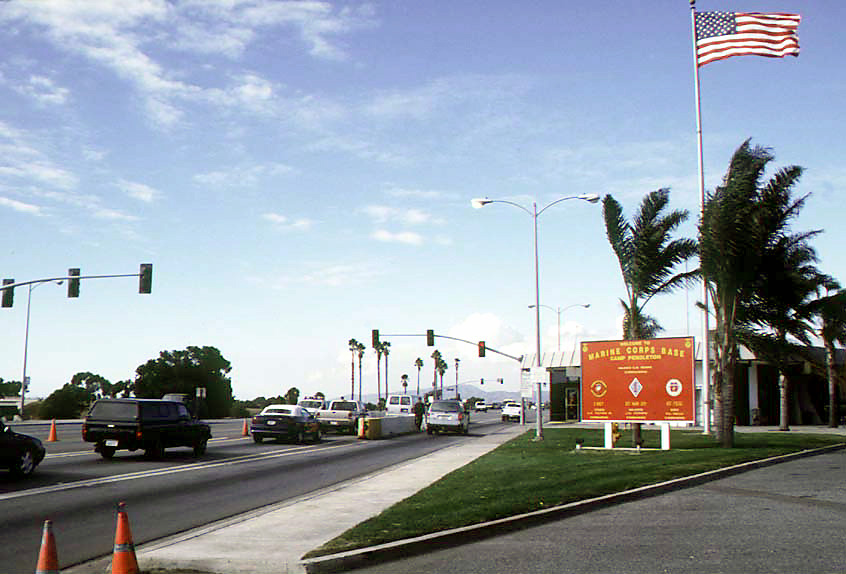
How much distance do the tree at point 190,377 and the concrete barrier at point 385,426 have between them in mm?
45867

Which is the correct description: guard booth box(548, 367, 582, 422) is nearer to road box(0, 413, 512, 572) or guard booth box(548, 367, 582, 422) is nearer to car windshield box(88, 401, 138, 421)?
road box(0, 413, 512, 572)

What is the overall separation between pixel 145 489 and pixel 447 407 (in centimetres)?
2589

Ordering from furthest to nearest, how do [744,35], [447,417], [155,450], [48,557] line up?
[447,417] → [744,35] → [155,450] → [48,557]

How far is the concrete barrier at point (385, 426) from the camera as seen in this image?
3662 cm

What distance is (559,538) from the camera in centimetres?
1034

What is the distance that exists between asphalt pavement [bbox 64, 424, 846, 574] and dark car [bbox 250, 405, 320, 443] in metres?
16.6

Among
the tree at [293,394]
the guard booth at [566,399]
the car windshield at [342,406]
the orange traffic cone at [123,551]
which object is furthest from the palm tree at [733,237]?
the tree at [293,394]

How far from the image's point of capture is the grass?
10906 mm

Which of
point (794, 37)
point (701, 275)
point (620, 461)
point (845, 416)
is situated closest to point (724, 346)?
point (701, 275)

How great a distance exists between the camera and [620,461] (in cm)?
2014

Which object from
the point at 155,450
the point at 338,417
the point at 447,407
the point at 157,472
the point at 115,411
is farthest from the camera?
the point at 447,407

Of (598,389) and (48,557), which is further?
(598,389)

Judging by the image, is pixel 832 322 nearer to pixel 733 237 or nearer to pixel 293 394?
pixel 733 237

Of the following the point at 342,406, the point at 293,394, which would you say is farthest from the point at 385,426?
the point at 293,394
